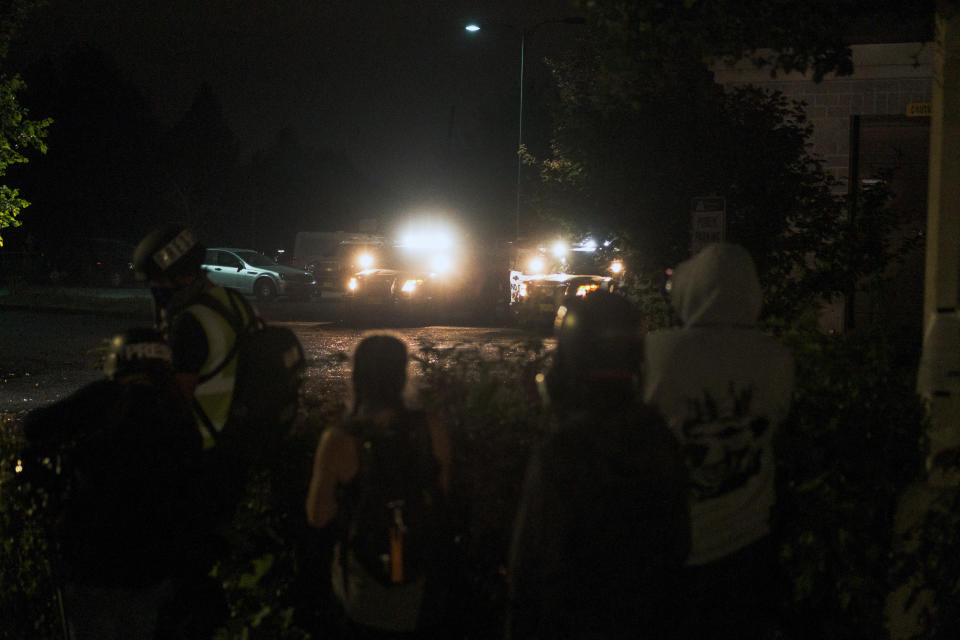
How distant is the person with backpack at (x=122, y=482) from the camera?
117 inches

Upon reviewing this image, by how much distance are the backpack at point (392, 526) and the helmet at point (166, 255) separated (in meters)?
1.25

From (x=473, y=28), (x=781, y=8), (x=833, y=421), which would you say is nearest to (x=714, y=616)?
(x=833, y=421)

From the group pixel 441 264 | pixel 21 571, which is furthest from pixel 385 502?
pixel 441 264

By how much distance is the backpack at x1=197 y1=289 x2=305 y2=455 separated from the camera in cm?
336

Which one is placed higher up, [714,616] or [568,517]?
[568,517]

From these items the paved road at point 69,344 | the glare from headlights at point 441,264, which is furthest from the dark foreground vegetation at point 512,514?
the glare from headlights at point 441,264

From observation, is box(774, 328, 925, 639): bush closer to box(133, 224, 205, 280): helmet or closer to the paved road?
box(133, 224, 205, 280): helmet

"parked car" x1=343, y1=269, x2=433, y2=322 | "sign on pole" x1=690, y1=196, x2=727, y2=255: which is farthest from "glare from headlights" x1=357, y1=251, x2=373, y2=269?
"sign on pole" x1=690, y1=196, x2=727, y2=255

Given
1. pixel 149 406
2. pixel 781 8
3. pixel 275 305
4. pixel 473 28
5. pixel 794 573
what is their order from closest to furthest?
pixel 149 406 < pixel 794 573 < pixel 781 8 < pixel 275 305 < pixel 473 28

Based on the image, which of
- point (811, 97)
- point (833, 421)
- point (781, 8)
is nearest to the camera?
point (833, 421)

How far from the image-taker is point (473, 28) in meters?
31.1

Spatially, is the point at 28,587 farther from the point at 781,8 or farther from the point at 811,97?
the point at 811,97

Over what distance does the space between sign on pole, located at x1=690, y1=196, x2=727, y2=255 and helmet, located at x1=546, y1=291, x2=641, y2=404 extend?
18.7 ft

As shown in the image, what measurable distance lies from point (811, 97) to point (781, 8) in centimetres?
1001
